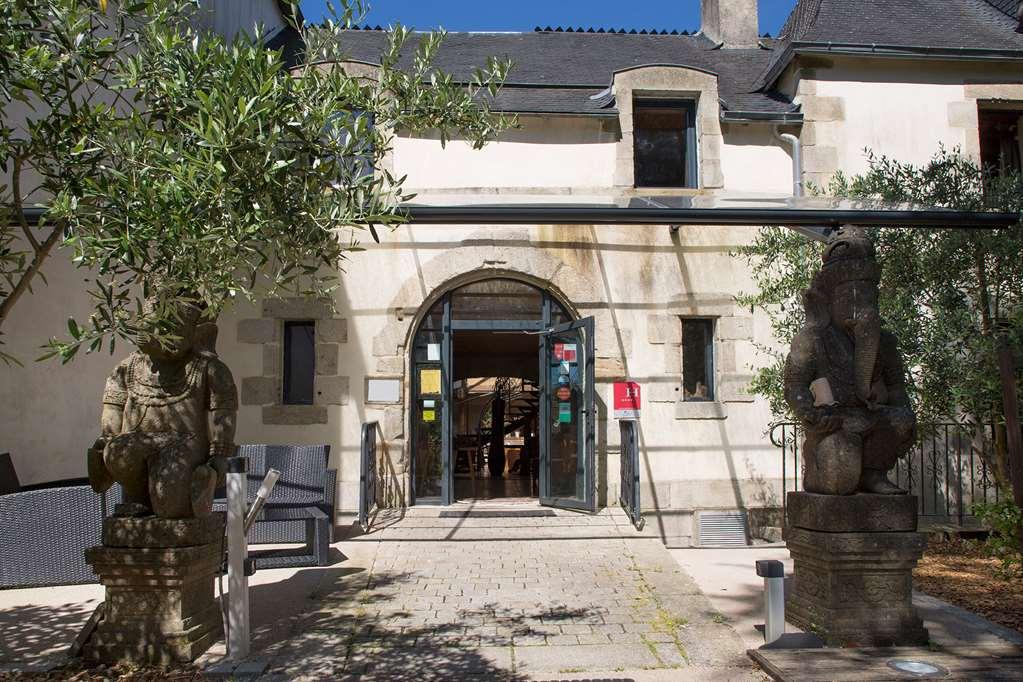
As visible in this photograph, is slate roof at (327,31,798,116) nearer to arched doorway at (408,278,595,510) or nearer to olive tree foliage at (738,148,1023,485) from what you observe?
arched doorway at (408,278,595,510)

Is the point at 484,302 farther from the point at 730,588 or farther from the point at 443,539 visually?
the point at 730,588

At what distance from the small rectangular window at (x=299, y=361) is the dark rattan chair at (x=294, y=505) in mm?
1515

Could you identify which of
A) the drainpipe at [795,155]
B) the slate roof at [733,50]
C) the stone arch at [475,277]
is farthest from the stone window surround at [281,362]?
the drainpipe at [795,155]

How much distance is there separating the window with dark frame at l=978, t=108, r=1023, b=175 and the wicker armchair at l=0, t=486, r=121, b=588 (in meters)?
10.5

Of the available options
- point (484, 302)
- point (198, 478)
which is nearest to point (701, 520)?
point (484, 302)

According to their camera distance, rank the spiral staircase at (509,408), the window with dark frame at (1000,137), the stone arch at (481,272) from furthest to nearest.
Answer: the spiral staircase at (509,408)
the window with dark frame at (1000,137)
the stone arch at (481,272)

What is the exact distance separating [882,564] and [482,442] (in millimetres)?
10390

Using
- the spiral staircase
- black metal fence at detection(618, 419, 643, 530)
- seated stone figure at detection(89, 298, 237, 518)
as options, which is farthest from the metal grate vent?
seated stone figure at detection(89, 298, 237, 518)

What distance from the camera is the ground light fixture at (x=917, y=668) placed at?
4.01 meters

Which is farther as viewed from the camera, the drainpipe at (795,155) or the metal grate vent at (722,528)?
the drainpipe at (795,155)

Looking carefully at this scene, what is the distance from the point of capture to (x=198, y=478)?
14.4 feet

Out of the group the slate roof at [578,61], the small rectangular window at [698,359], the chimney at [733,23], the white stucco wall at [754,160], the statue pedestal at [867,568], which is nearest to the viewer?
the statue pedestal at [867,568]

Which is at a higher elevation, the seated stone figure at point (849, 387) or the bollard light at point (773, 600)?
the seated stone figure at point (849, 387)

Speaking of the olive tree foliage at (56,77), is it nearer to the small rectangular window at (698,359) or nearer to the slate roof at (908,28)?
the small rectangular window at (698,359)
